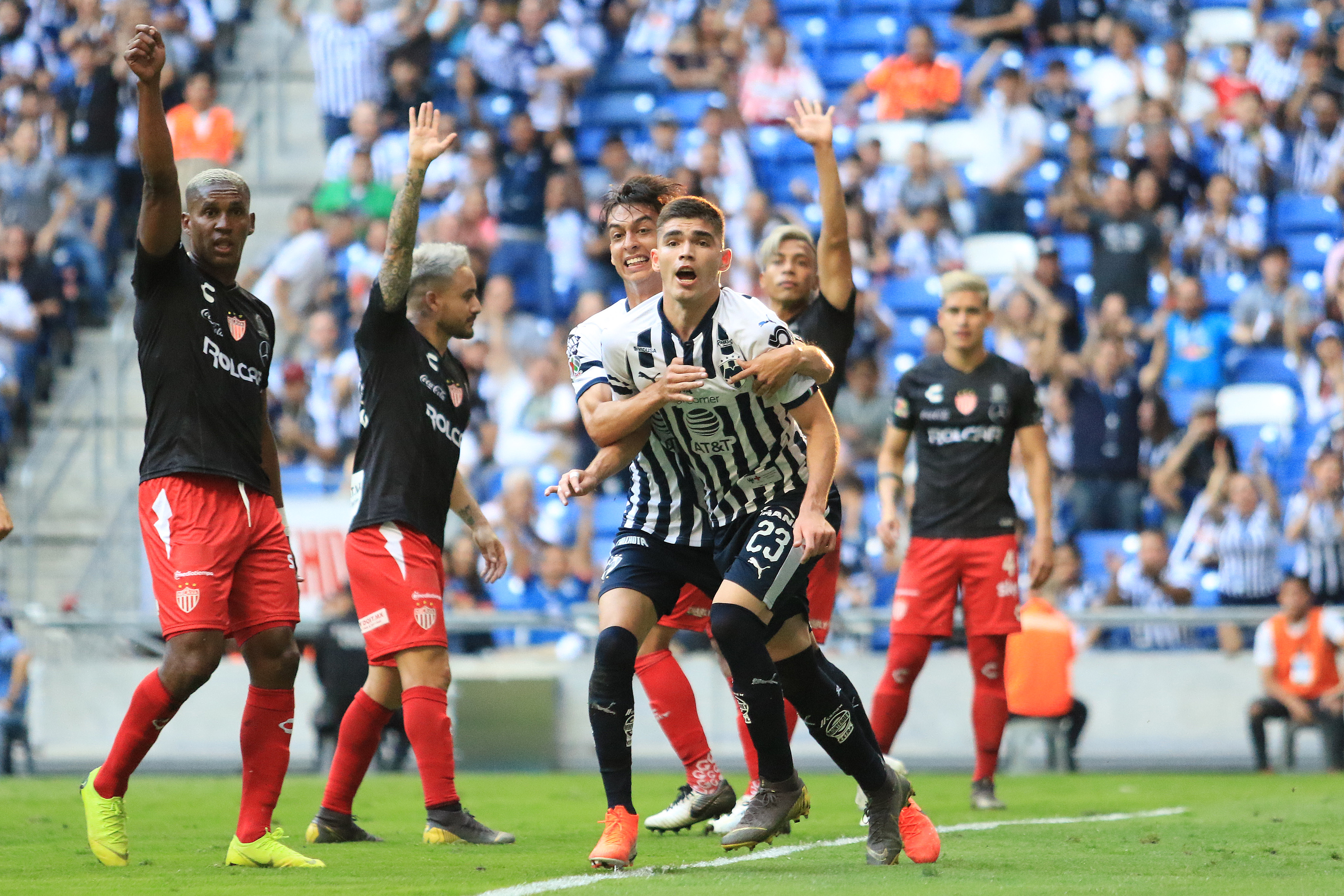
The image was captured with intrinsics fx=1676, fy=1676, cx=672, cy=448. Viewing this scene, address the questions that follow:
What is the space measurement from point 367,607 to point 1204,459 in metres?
9.48

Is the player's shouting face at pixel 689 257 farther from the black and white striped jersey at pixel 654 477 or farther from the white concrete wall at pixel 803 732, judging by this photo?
the white concrete wall at pixel 803 732

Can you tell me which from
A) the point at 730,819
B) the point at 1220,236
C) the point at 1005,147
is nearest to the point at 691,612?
the point at 730,819

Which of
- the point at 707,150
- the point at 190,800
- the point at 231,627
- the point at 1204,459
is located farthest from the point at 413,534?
the point at 707,150

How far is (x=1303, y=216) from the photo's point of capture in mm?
16438

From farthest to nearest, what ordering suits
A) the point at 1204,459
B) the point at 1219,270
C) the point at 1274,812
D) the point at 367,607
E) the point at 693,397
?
the point at 1219,270 → the point at 1204,459 → the point at 1274,812 → the point at 367,607 → the point at 693,397

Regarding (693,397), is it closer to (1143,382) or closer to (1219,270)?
(1143,382)

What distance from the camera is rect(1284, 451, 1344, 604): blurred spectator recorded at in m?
12.9

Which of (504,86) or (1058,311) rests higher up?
(504,86)

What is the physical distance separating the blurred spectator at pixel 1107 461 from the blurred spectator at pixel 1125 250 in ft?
5.35

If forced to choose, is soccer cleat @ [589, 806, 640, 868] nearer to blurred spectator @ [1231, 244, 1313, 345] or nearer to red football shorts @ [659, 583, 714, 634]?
red football shorts @ [659, 583, 714, 634]

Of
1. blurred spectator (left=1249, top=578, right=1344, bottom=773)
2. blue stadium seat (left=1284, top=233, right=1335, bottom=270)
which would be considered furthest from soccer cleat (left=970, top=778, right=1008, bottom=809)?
blue stadium seat (left=1284, top=233, right=1335, bottom=270)

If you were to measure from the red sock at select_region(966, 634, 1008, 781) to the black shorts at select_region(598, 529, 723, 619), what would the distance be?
9.05 feet

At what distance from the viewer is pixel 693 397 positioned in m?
5.31

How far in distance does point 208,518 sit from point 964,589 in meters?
3.93
